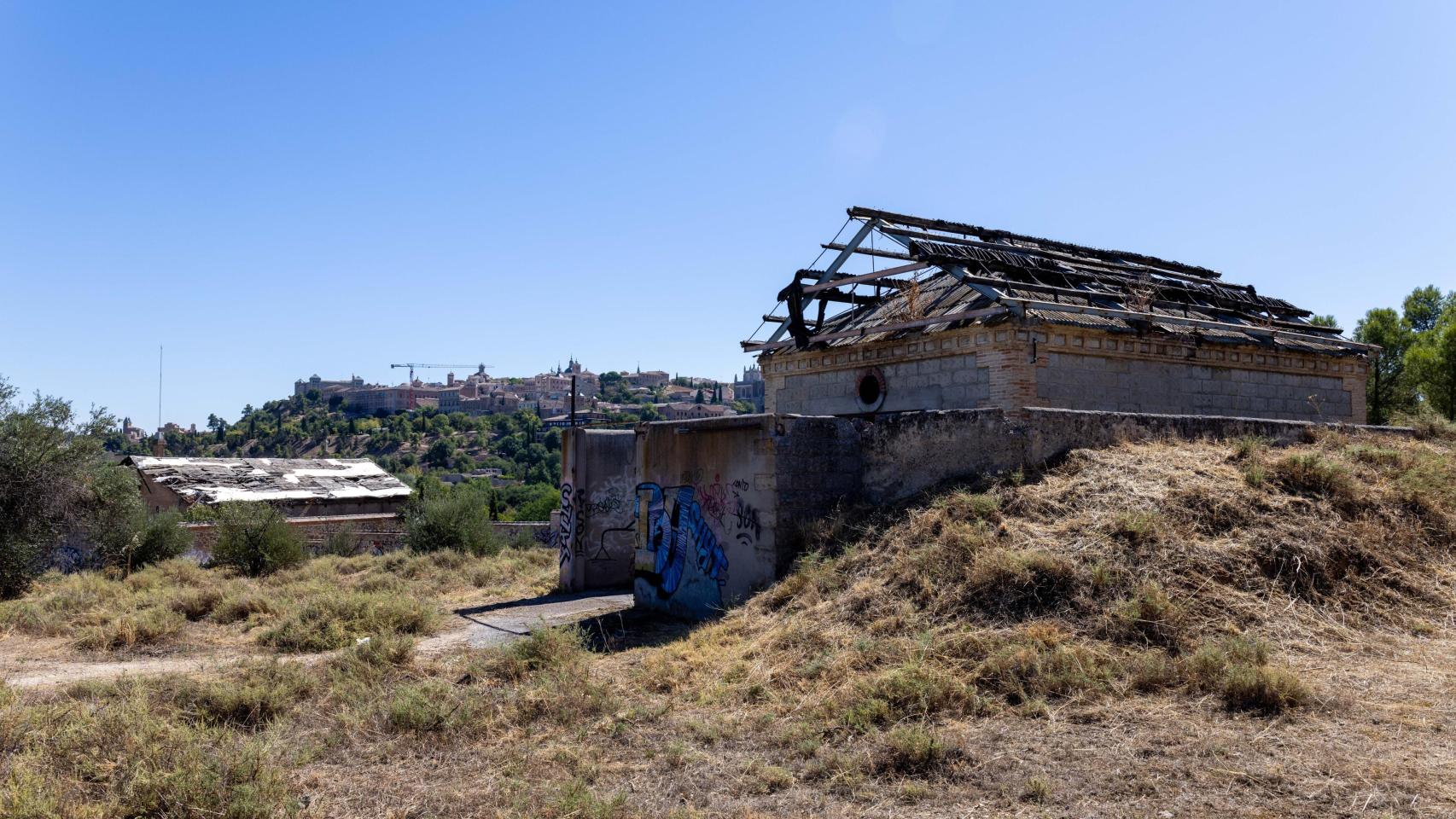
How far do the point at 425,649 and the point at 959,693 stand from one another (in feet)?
20.7

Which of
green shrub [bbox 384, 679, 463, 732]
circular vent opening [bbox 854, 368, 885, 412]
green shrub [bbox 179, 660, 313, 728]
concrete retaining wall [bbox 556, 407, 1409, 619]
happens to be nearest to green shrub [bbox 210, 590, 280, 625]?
Answer: green shrub [bbox 179, 660, 313, 728]

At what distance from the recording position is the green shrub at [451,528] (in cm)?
2033

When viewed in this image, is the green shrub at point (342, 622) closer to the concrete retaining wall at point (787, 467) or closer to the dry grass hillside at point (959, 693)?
the dry grass hillside at point (959, 693)

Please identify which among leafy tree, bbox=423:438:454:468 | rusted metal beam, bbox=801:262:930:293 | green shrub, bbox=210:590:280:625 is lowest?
leafy tree, bbox=423:438:454:468

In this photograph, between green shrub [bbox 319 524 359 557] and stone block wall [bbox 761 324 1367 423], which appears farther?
green shrub [bbox 319 524 359 557]

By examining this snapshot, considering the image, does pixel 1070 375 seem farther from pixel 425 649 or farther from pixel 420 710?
pixel 420 710

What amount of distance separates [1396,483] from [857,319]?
9.65 m

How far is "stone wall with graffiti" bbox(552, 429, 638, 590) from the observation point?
15.5 metres

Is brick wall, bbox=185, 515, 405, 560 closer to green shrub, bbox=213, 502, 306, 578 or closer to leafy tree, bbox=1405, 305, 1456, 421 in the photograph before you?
green shrub, bbox=213, 502, 306, 578

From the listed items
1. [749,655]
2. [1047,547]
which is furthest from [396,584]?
[1047,547]

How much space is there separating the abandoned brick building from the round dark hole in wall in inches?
1.0

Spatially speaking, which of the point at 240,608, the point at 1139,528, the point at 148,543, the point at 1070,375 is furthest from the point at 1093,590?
the point at 148,543

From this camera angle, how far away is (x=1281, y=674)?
587 centimetres

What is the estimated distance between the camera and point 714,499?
38.1 feet
